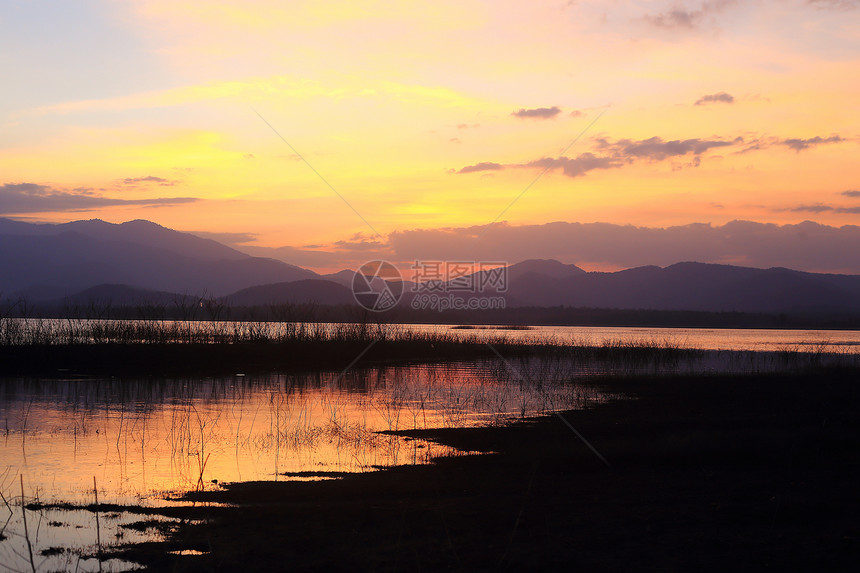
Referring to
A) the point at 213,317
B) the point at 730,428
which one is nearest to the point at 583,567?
the point at 730,428

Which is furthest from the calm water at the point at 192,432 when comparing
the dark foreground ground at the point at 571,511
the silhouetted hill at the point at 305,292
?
the silhouetted hill at the point at 305,292

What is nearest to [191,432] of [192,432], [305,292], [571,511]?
[192,432]

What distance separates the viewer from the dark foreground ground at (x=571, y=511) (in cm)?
686

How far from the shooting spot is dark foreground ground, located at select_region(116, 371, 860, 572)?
6.86 meters

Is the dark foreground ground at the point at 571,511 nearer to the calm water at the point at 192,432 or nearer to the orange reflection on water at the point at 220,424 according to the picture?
the calm water at the point at 192,432

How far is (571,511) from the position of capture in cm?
854

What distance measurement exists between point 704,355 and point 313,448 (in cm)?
3434

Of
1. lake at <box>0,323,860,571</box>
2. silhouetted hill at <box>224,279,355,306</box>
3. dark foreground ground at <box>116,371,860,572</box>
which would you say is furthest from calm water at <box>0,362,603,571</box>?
silhouetted hill at <box>224,279,355,306</box>

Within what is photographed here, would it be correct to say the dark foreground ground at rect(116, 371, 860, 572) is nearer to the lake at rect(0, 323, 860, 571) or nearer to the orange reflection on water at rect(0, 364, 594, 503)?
the lake at rect(0, 323, 860, 571)

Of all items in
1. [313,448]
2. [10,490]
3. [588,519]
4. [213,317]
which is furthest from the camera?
[213,317]

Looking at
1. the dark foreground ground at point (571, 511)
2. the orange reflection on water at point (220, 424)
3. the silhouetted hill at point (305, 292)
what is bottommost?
the orange reflection on water at point (220, 424)

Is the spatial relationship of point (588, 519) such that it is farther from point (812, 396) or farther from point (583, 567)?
point (812, 396)

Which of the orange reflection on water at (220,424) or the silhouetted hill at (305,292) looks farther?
the silhouetted hill at (305,292)

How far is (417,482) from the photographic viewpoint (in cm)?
1040
